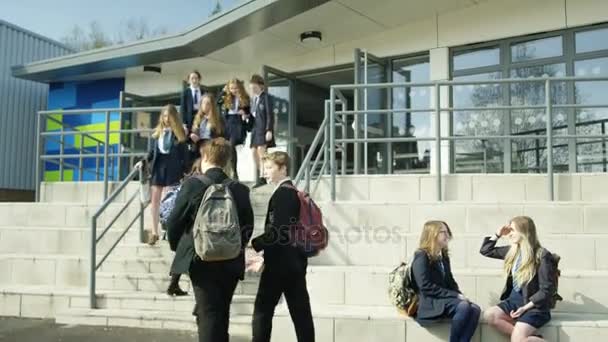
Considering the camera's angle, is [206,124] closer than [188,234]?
No

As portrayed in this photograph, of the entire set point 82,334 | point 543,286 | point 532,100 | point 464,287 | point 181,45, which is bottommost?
point 82,334

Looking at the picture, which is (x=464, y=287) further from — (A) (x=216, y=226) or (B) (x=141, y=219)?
(B) (x=141, y=219)

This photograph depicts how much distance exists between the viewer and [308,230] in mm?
4242

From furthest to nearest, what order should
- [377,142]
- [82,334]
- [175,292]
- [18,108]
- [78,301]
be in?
[18,108] < [377,142] < [78,301] < [175,292] < [82,334]

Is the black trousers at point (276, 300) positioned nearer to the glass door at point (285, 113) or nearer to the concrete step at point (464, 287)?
the concrete step at point (464, 287)

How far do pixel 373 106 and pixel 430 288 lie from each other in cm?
626

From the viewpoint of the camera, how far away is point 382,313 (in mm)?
5363

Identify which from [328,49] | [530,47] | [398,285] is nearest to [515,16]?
[530,47]

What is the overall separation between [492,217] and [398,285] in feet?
5.83

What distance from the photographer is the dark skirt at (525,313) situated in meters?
4.82

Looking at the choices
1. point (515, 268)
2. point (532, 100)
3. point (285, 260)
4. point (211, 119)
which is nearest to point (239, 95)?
point (211, 119)

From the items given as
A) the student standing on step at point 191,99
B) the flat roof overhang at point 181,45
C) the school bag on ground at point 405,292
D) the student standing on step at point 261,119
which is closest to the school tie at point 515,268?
the school bag on ground at point 405,292

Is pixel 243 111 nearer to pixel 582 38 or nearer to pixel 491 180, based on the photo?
pixel 491 180

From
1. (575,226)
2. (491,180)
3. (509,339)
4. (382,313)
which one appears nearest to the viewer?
(509,339)
